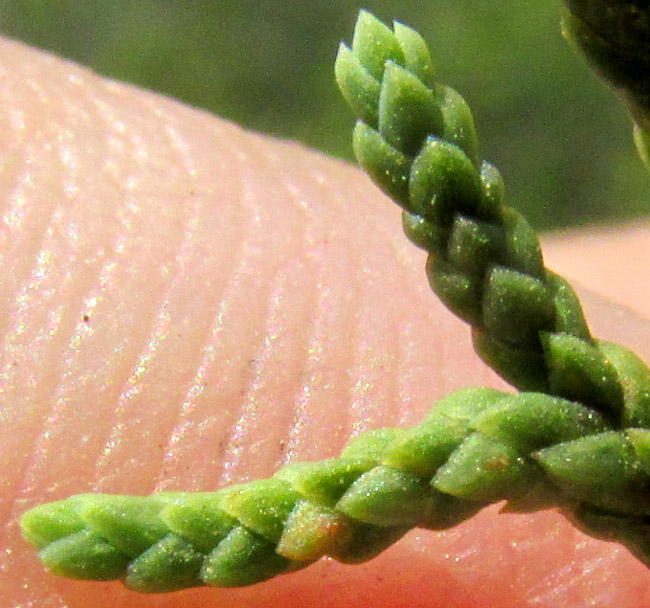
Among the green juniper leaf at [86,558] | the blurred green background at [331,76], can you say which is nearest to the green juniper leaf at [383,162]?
the green juniper leaf at [86,558]

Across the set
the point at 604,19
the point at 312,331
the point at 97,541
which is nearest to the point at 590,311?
the point at 312,331

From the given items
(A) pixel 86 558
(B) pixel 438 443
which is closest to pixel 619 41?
(B) pixel 438 443

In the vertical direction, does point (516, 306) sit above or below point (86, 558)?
above

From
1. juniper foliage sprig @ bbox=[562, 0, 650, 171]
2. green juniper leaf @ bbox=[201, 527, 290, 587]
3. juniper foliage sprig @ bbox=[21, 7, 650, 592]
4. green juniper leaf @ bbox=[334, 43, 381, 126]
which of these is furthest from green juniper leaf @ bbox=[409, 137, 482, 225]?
green juniper leaf @ bbox=[201, 527, 290, 587]

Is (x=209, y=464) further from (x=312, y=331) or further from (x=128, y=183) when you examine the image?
(x=128, y=183)

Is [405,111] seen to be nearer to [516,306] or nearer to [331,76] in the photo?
[516,306]

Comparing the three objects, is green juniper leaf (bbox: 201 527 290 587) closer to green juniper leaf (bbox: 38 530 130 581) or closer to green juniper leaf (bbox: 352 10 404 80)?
green juniper leaf (bbox: 38 530 130 581)
